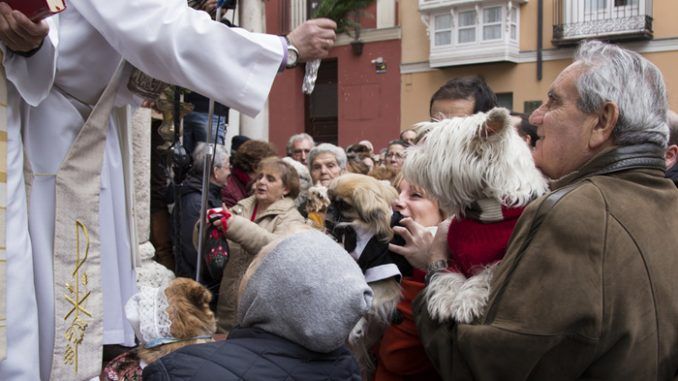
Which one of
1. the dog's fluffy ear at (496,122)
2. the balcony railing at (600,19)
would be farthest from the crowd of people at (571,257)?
the balcony railing at (600,19)

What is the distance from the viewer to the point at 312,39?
2.64 m

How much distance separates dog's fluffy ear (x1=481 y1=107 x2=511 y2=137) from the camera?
224 centimetres

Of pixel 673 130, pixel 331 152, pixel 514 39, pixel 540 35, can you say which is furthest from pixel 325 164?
pixel 514 39

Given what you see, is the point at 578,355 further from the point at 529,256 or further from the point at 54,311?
the point at 54,311

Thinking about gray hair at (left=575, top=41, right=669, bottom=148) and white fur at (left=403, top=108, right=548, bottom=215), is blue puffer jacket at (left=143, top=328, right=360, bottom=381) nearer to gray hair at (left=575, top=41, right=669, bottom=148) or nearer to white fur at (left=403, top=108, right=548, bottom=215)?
white fur at (left=403, top=108, right=548, bottom=215)

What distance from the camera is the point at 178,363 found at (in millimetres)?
1773

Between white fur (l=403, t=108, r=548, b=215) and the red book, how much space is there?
3.70ft

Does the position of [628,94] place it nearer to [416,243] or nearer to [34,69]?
[416,243]

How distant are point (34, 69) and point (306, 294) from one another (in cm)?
118

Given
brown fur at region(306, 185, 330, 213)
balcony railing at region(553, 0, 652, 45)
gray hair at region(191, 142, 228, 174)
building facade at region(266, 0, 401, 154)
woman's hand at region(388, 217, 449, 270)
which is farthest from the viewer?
building facade at region(266, 0, 401, 154)

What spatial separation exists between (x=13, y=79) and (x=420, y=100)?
871 inches

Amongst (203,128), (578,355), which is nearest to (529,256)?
(578,355)

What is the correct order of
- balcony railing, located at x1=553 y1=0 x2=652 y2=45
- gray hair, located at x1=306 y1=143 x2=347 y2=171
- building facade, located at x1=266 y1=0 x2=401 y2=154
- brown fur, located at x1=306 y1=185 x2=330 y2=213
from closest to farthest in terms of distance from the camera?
brown fur, located at x1=306 y1=185 x2=330 y2=213 → gray hair, located at x1=306 y1=143 x2=347 y2=171 → balcony railing, located at x1=553 y1=0 x2=652 y2=45 → building facade, located at x1=266 y1=0 x2=401 y2=154

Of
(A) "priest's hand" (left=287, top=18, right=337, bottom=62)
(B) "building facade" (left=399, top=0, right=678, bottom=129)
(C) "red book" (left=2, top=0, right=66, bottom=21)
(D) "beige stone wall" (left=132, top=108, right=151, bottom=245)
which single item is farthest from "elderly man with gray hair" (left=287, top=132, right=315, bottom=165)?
(B) "building facade" (left=399, top=0, right=678, bottom=129)
